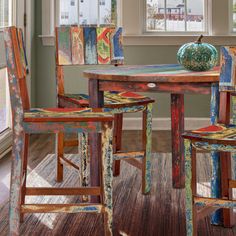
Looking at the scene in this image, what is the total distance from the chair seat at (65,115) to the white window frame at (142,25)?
2.95 m

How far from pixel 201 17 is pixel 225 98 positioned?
3.07m

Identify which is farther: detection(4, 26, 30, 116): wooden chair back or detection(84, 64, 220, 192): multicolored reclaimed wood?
detection(84, 64, 220, 192): multicolored reclaimed wood

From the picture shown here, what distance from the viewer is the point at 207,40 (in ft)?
17.4

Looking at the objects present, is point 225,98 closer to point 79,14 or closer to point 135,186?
point 135,186

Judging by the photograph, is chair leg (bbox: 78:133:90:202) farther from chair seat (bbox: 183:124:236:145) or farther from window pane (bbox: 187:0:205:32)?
window pane (bbox: 187:0:205:32)

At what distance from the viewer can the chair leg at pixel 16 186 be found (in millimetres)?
2330

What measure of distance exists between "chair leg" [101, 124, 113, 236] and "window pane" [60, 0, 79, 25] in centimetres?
330

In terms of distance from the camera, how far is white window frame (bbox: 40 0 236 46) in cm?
528

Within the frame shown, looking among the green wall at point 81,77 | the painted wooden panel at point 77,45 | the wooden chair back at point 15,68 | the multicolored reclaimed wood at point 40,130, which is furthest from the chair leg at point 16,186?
the green wall at point 81,77

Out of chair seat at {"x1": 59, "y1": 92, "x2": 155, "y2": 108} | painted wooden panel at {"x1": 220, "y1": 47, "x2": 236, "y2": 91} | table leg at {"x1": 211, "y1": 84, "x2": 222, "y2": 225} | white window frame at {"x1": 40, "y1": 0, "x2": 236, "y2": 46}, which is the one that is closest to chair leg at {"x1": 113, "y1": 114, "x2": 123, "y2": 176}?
chair seat at {"x1": 59, "y1": 92, "x2": 155, "y2": 108}

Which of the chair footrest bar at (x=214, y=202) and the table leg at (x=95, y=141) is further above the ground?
the table leg at (x=95, y=141)

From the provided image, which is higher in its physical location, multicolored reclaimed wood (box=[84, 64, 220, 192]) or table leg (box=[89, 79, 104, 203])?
multicolored reclaimed wood (box=[84, 64, 220, 192])

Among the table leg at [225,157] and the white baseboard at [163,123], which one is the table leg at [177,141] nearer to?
the table leg at [225,157]

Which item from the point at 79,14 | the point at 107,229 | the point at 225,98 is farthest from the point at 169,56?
the point at 107,229
